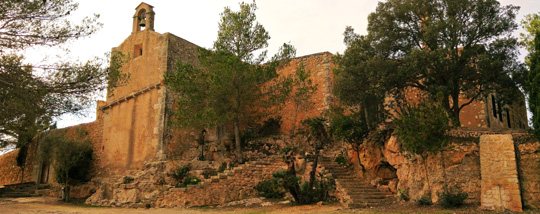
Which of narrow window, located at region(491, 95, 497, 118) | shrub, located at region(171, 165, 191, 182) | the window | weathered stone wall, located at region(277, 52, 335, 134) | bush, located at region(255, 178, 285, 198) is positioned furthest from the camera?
the window

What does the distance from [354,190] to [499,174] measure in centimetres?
486

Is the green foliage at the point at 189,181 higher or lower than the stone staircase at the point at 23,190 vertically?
higher

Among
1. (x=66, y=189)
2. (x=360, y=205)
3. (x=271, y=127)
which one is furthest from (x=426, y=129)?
(x=66, y=189)

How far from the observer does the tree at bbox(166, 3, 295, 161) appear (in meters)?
20.0

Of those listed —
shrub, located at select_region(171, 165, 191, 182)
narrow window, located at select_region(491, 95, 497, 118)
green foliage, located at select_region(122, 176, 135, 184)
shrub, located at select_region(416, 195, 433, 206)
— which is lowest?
shrub, located at select_region(416, 195, 433, 206)

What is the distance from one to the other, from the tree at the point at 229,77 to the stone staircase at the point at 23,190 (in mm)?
12176

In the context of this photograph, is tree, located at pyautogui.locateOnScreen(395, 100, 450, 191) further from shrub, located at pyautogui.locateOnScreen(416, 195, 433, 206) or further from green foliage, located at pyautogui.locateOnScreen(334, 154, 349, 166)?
green foliage, located at pyautogui.locateOnScreen(334, 154, 349, 166)

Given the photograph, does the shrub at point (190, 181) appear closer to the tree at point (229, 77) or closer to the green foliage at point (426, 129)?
the tree at point (229, 77)

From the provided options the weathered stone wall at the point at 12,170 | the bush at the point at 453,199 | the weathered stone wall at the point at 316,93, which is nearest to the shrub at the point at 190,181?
the weathered stone wall at the point at 316,93

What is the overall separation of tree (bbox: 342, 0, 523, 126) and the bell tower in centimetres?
1313

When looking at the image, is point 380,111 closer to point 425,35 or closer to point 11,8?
point 425,35

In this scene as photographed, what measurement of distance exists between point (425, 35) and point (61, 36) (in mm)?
11759

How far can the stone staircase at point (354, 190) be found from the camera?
15.1 meters

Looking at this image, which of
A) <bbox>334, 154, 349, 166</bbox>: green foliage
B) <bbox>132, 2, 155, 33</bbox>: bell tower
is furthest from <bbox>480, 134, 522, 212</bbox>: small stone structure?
<bbox>132, 2, 155, 33</bbox>: bell tower
